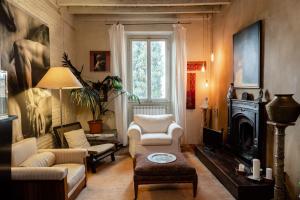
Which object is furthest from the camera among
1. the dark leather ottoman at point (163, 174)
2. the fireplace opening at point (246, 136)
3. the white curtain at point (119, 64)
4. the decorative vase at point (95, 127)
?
the white curtain at point (119, 64)

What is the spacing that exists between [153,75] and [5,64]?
3.68m

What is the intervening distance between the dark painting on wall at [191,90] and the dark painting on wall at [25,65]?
3.09 m

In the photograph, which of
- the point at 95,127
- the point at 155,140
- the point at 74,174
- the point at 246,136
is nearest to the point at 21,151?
the point at 74,174

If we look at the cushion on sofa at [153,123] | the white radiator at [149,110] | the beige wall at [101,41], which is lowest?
the cushion on sofa at [153,123]

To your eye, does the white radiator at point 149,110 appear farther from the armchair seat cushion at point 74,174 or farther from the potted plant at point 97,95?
the armchair seat cushion at point 74,174

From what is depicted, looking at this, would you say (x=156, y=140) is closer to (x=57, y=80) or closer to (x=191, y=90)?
(x=191, y=90)

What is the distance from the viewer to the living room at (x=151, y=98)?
2818mm

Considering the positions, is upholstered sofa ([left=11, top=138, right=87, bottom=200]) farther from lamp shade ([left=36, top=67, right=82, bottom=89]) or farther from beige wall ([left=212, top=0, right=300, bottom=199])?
beige wall ([left=212, top=0, right=300, bottom=199])

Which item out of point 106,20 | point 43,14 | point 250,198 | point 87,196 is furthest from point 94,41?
point 250,198

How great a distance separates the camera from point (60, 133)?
4238 mm

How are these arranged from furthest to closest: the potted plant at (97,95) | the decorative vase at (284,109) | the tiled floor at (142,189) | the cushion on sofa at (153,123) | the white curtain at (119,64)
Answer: the white curtain at (119,64) < the cushion on sofa at (153,123) < the potted plant at (97,95) < the tiled floor at (142,189) < the decorative vase at (284,109)

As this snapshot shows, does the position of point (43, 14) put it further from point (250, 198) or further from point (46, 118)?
point (250, 198)

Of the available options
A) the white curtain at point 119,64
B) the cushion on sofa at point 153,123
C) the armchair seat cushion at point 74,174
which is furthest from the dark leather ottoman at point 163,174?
the white curtain at point 119,64

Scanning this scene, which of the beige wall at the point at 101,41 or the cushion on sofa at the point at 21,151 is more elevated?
the beige wall at the point at 101,41
